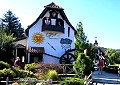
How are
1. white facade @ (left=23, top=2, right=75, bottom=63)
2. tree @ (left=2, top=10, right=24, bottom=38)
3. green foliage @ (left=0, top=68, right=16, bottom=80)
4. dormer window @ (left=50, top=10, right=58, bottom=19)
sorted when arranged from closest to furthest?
1. green foliage @ (left=0, top=68, right=16, bottom=80)
2. white facade @ (left=23, top=2, right=75, bottom=63)
3. dormer window @ (left=50, top=10, right=58, bottom=19)
4. tree @ (left=2, top=10, right=24, bottom=38)

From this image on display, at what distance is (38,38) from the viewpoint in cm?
4184

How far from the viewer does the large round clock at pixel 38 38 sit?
4175 cm

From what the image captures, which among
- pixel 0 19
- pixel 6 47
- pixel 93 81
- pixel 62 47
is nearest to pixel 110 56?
pixel 0 19

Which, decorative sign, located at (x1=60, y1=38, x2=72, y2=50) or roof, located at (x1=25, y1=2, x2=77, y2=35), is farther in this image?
decorative sign, located at (x1=60, y1=38, x2=72, y2=50)

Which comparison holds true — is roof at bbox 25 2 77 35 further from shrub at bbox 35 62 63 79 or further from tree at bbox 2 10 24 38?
tree at bbox 2 10 24 38

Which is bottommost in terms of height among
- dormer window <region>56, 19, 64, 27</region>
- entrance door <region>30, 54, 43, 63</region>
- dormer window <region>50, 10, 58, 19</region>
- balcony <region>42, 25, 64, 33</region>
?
entrance door <region>30, 54, 43, 63</region>

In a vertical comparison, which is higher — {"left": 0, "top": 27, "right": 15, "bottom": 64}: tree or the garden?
{"left": 0, "top": 27, "right": 15, "bottom": 64}: tree

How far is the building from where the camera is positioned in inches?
1630

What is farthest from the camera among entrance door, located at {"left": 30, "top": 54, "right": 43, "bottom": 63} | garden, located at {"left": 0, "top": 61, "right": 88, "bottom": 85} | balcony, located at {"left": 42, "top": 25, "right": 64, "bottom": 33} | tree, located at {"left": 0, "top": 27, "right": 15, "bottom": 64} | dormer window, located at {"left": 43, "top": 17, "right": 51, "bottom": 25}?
dormer window, located at {"left": 43, "top": 17, "right": 51, "bottom": 25}

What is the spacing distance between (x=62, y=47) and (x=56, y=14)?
5.01 m

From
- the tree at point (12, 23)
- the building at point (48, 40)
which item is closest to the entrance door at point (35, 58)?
the building at point (48, 40)

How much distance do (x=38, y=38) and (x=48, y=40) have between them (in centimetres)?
168

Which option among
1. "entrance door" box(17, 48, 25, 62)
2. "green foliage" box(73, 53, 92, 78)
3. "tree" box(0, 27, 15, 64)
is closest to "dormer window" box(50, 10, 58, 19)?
"entrance door" box(17, 48, 25, 62)

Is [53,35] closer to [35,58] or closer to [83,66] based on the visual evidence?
[35,58]
